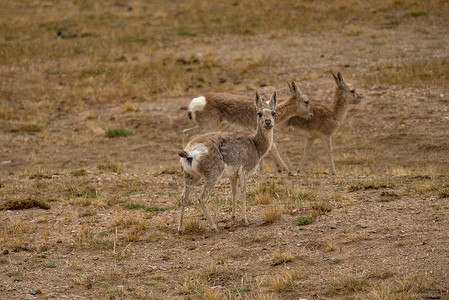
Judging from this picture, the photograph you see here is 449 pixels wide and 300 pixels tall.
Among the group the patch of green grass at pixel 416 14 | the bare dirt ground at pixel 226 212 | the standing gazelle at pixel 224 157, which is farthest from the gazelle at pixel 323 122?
the patch of green grass at pixel 416 14

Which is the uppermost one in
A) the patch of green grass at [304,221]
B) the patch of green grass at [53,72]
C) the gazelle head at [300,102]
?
the gazelle head at [300,102]

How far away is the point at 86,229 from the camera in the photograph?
401 inches

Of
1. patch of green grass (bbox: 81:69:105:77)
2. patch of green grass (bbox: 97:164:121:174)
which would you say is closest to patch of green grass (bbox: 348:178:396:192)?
patch of green grass (bbox: 97:164:121:174)

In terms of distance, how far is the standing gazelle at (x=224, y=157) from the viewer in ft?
31.5

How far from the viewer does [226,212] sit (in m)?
11.2

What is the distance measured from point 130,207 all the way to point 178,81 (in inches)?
477

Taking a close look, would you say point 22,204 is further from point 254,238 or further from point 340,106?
point 340,106

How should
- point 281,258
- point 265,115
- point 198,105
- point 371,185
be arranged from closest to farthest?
1. point 281,258
2. point 265,115
3. point 371,185
4. point 198,105

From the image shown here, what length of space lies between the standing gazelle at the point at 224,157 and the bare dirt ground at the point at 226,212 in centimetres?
61

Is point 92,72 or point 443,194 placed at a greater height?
point 443,194

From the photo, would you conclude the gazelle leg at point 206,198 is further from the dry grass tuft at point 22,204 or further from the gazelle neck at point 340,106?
the gazelle neck at point 340,106

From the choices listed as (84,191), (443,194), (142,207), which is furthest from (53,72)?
(443,194)

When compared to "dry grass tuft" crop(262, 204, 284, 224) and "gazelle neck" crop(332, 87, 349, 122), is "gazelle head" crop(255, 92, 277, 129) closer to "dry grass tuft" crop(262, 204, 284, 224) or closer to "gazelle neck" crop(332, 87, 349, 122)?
"dry grass tuft" crop(262, 204, 284, 224)

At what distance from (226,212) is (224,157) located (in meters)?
1.57
